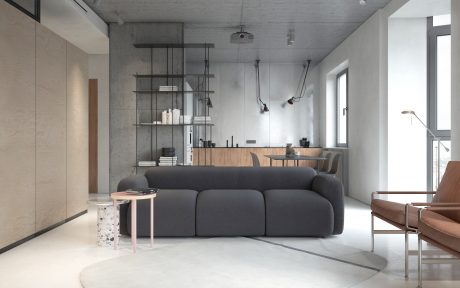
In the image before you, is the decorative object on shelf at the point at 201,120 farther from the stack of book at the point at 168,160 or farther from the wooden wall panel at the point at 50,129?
the wooden wall panel at the point at 50,129

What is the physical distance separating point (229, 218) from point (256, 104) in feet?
21.0

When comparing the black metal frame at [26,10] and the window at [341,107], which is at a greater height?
the black metal frame at [26,10]

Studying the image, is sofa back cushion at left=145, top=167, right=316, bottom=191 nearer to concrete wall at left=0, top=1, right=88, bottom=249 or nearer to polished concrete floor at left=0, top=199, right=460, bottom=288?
polished concrete floor at left=0, top=199, right=460, bottom=288

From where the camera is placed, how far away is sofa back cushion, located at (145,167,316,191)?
4930mm

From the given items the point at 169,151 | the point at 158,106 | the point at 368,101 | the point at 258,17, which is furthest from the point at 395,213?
the point at 158,106

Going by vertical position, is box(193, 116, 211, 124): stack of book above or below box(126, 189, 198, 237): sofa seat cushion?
above

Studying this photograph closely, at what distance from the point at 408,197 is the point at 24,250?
17.8ft

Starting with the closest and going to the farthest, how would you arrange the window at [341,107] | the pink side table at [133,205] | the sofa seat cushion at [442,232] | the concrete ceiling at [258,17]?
1. the sofa seat cushion at [442,232]
2. the pink side table at [133,205]
3. the concrete ceiling at [258,17]
4. the window at [341,107]

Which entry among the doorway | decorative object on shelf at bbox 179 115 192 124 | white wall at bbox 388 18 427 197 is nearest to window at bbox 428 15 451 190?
white wall at bbox 388 18 427 197

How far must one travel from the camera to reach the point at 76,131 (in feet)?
18.2

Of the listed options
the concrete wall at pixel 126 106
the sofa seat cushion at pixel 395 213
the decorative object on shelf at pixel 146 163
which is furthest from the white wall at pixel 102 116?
the sofa seat cushion at pixel 395 213

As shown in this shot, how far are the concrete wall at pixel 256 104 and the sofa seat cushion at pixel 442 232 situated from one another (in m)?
7.42

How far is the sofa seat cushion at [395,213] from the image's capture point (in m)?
3.07

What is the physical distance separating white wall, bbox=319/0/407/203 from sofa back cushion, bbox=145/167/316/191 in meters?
1.90
